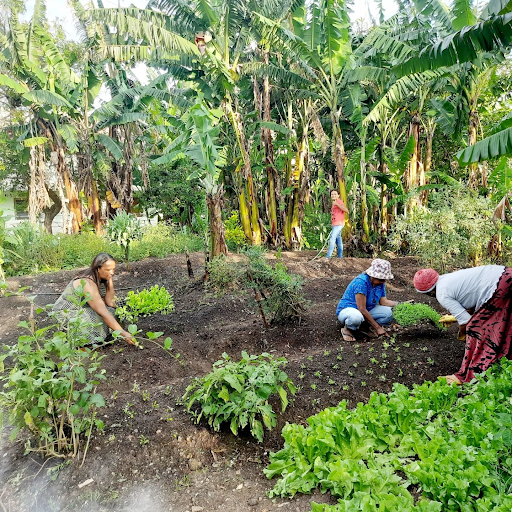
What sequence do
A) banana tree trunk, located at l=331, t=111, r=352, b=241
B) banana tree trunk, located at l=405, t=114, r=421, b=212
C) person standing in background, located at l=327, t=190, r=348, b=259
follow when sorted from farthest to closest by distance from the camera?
banana tree trunk, located at l=405, t=114, r=421, b=212
banana tree trunk, located at l=331, t=111, r=352, b=241
person standing in background, located at l=327, t=190, r=348, b=259

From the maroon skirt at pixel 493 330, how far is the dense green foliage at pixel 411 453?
0.23 m

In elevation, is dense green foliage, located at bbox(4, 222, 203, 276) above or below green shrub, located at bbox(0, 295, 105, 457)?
above

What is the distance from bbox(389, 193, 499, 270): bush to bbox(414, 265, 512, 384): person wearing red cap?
4693 millimetres

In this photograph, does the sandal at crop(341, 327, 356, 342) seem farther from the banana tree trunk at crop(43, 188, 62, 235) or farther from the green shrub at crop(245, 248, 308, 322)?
the banana tree trunk at crop(43, 188, 62, 235)

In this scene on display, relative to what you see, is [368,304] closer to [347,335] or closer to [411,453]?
[347,335]

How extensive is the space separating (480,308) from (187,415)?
2603 millimetres

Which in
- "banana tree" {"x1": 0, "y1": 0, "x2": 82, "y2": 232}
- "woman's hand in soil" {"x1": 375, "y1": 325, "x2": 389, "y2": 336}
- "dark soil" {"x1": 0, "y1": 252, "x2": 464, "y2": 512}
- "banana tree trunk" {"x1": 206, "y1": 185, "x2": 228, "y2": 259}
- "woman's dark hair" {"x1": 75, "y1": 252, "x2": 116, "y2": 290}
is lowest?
"dark soil" {"x1": 0, "y1": 252, "x2": 464, "y2": 512}

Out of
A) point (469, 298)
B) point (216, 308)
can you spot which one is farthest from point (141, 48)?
point (469, 298)

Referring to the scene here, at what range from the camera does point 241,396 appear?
3.20m

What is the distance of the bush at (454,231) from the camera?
8266 millimetres

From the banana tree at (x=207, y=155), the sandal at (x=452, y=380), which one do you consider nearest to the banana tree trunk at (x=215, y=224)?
the banana tree at (x=207, y=155)

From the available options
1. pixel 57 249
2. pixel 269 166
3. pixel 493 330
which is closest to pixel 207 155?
pixel 269 166

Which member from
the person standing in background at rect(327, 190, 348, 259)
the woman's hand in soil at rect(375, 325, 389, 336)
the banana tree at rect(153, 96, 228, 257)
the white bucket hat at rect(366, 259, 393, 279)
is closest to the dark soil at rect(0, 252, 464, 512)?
the woman's hand in soil at rect(375, 325, 389, 336)

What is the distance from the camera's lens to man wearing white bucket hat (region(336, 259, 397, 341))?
15.4ft
